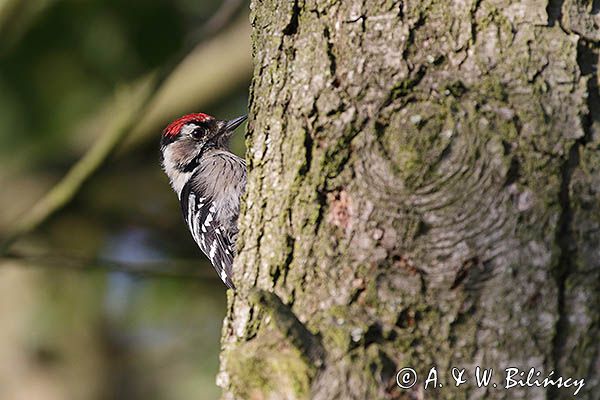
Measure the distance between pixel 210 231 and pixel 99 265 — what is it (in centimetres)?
72

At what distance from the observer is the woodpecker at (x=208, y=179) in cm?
568

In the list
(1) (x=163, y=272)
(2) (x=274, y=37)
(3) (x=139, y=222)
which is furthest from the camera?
(3) (x=139, y=222)

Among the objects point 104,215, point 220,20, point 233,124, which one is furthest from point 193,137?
point 104,215

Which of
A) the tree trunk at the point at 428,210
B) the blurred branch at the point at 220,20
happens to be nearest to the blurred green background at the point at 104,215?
the blurred branch at the point at 220,20

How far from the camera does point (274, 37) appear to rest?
9.19ft

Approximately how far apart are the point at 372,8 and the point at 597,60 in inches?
25.0

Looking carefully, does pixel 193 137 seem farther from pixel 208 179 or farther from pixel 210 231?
pixel 210 231

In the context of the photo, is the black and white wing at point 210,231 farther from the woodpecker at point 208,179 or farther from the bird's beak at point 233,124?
the bird's beak at point 233,124

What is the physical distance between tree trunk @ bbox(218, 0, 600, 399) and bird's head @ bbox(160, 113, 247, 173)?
12.0 feet

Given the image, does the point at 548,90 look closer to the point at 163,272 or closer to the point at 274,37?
the point at 274,37

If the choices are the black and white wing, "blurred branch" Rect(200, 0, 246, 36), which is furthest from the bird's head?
"blurred branch" Rect(200, 0, 246, 36)

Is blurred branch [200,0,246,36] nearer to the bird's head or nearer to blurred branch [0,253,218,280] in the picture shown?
the bird's head

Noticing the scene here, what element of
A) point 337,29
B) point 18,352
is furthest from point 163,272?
point 337,29

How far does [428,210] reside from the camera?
2.32m
